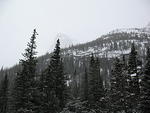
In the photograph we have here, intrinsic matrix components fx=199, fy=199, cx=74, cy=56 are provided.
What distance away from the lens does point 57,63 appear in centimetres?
3067

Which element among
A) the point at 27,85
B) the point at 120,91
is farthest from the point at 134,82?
the point at 27,85

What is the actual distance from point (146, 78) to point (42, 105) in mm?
13625

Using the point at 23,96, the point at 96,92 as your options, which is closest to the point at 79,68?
the point at 96,92

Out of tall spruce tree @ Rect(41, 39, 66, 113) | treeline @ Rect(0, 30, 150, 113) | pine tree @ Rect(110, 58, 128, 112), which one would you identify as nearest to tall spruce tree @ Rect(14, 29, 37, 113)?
treeline @ Rect(0, 30, 150, 113)

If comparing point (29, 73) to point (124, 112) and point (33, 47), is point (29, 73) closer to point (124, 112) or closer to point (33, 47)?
point (33, 47)

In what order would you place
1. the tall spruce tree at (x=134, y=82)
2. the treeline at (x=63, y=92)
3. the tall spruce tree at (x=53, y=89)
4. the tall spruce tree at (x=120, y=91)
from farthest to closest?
the tall spruce tree at (x=134, y=82), the tall spruce tree at (x=120, y=91), the tall spruce tree at (x=53, y=89), the treeline at (x=63, y=92)

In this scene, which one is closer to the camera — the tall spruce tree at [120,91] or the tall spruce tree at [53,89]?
the tall spruce tree at [53,89]

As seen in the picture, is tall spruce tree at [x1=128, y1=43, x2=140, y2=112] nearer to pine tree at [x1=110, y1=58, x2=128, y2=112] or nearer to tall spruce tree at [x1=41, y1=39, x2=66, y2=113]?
pine tree at [x1=110, y1=58, x2=128, y2=112]

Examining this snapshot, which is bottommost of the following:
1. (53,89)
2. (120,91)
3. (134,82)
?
(120,91)

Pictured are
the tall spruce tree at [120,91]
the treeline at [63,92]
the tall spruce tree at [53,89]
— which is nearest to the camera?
the treeline at [63,92]

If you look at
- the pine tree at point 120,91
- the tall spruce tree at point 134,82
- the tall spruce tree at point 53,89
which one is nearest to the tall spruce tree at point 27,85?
the tall spruce tree at point 53,89

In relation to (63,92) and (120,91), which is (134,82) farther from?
(63,92)

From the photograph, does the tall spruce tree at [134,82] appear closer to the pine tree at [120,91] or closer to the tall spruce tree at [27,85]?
the pine tree at [120,91]

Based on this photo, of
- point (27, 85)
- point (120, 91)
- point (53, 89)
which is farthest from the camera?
point (53, 89)
